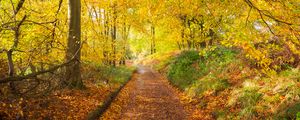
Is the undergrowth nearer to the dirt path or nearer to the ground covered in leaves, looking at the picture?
the dirt path

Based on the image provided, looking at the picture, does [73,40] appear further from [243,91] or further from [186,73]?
[186,73]

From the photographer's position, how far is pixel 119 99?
13.0 meters

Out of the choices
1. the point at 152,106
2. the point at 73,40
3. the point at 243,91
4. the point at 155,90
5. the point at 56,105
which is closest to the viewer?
the point at 56,105

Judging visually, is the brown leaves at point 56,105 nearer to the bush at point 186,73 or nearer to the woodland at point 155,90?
the woodland at point 155,90

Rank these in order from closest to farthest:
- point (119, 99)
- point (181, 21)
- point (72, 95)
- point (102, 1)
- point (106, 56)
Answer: point (72, 95) → point (119, 99) → point (106, 56) → point (102, 1) → point (181, 21)

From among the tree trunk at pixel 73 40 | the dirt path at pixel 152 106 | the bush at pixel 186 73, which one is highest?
the tree trunk at pixel 73 40

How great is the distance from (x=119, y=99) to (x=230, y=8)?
7437 millimetres

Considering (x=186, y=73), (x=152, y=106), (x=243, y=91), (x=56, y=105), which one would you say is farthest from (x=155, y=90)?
(x=56, y=105)

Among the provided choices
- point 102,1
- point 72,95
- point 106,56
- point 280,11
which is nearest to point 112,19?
point 102,1

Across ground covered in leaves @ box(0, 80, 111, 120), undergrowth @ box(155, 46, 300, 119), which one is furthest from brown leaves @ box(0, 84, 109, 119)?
undergrowth @ box(155, 46, 300, 119)

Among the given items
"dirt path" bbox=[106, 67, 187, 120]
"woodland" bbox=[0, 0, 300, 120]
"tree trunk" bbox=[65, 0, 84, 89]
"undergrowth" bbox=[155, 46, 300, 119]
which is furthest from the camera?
"tree trunk" bbox=[65, 0, 84, 89]

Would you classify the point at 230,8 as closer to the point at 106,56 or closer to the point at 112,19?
the point at 106,56

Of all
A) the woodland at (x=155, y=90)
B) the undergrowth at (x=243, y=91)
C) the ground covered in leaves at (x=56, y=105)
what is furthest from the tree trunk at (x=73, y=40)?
the undergrowth at (x=243, y=91)

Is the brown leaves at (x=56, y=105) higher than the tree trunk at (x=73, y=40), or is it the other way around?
the tree trunk at (x=73, y=40)
